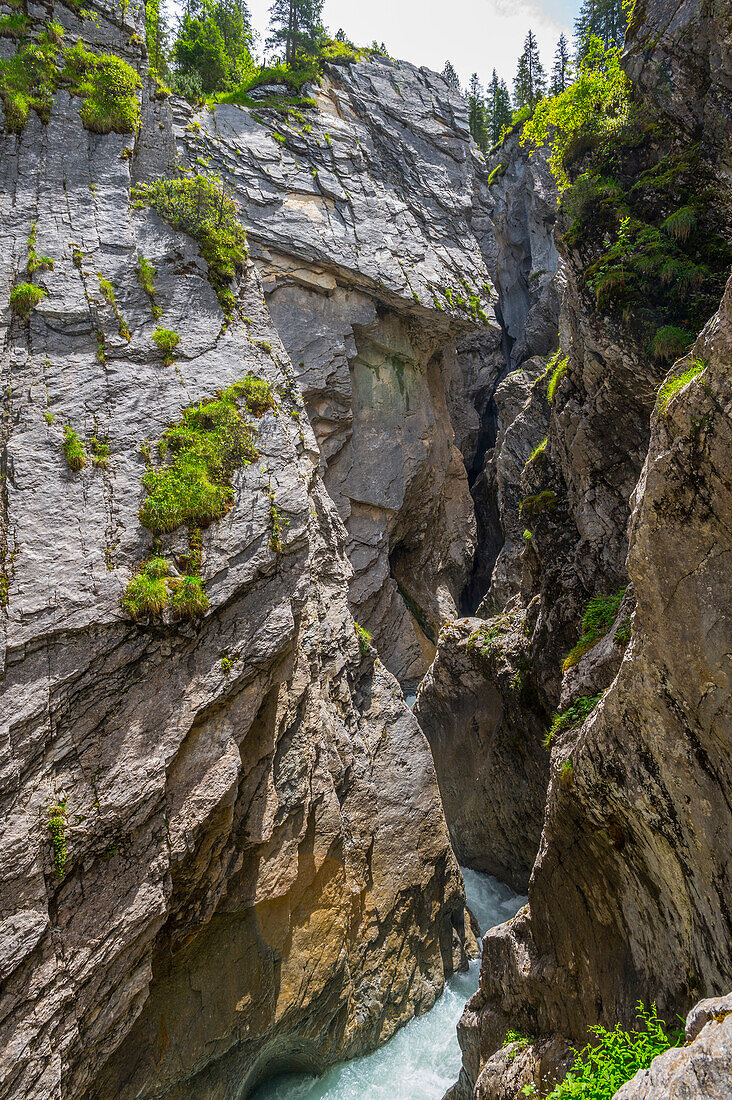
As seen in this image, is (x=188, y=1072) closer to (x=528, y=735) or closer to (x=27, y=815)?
(x=27, y=815)

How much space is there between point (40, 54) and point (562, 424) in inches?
599

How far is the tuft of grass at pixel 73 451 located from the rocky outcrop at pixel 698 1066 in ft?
32.0

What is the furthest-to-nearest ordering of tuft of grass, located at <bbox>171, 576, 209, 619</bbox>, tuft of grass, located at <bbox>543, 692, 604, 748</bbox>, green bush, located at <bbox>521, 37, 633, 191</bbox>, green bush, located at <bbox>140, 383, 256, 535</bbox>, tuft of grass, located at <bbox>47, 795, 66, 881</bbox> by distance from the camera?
green bush, located at <bbox>521, 37, 633, 191</bbox>
green bush, located at <bbox>140, 383, 256, 535</bbox>
tuft of grass, located at <bbox>171, 576, 209, 619</bbox>
tuft of grass, located at <bbox>543, 692, 604, 748</bbox>
tuft of grass, located at <bbox>47, 795, 66, 881</bbox>

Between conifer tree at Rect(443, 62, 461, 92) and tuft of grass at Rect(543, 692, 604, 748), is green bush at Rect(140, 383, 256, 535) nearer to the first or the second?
tuft of grass at Rect(543, 692, 604, 748)

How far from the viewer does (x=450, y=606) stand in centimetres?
2733

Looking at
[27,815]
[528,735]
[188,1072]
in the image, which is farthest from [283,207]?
[188,1072]

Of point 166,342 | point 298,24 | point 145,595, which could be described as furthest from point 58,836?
point 298,24

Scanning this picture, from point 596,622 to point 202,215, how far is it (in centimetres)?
1245

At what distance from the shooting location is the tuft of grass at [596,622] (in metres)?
9.36

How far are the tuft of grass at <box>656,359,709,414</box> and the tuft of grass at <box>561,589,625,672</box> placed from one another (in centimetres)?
431

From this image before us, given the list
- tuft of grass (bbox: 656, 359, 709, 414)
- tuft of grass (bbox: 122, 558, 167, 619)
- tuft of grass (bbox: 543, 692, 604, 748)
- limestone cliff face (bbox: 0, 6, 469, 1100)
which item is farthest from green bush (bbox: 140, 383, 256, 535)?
tuft of grass (bbox: 656, 359, 709, 414)

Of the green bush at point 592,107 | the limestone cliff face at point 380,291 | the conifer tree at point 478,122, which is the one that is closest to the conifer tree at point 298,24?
the limestone cliff face at point 380,291

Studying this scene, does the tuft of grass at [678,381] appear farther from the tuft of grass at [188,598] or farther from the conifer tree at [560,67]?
the conifer tree at [560,67]

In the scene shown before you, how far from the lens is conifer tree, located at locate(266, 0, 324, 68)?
2753cm
